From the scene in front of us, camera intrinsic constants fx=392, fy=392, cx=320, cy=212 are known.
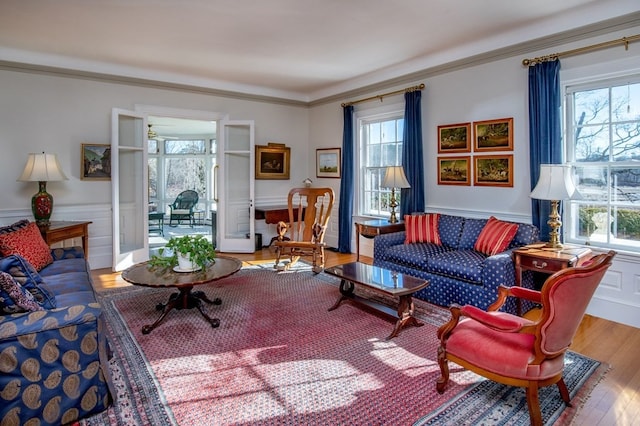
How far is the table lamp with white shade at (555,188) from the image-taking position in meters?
3.32

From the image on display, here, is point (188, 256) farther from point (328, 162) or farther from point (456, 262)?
point (328, 162)

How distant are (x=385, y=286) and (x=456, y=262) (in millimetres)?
964

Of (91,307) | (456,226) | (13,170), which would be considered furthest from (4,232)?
(456,226)

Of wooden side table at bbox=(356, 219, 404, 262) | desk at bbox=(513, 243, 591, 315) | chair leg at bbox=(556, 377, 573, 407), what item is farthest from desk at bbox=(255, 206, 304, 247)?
chair leg at bbox=(556, 377, 573, 407)

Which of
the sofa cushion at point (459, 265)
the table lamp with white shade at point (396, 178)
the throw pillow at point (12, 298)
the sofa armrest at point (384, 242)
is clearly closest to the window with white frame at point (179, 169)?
the table lamp with white shade at point (396, 178)

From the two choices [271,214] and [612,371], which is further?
[271,214]

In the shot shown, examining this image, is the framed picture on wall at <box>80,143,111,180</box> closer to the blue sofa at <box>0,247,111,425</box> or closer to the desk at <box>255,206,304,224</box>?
the desk at <box>255,206,304,224</box>

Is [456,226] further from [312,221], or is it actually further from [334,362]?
[334,362]

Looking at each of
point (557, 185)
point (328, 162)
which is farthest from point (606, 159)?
point (328, 162)

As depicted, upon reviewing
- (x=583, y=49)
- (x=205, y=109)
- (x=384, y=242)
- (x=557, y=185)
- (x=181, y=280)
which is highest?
(x=205, y=109)

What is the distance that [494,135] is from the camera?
4414mm

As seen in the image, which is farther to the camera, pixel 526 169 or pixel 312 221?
pixel 312 221

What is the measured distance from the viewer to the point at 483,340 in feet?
7.20

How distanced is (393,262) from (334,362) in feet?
6.25
